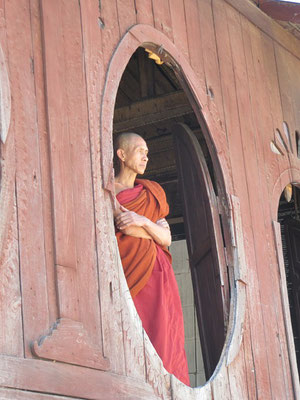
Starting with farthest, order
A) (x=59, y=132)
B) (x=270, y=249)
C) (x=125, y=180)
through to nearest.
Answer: (x=270, y=249) → (x=125, y=180) → (x=59, y=132)

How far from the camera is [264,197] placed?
7.06 meters

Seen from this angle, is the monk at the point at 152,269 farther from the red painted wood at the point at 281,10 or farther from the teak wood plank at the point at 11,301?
the red painted wood at the point at 281,10

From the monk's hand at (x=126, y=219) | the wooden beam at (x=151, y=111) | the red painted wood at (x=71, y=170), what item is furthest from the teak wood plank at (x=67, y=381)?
the wooden beam at (x=151, y=111)

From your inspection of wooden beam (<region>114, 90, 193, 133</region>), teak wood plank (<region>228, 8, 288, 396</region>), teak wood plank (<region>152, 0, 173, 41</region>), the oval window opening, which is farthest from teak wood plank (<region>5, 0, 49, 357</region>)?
wooden beam (<region>114, 90, 193, 133</region>)

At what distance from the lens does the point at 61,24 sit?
17.3ft

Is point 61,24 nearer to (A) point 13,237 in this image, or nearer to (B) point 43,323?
(A) point 13,237

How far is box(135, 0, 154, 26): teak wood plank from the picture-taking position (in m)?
6.08

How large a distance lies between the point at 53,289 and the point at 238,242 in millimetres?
2099

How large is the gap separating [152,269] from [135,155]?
0.82 metres

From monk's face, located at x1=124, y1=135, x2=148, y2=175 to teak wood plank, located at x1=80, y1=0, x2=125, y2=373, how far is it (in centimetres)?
100

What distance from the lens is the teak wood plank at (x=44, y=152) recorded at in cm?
466

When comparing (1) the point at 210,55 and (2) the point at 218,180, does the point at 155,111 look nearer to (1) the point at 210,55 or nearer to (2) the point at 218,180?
(1) the point at 210,55

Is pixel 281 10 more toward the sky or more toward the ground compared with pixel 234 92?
more toward the sky

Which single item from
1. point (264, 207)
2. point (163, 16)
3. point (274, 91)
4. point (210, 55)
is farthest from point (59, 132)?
point (274, 91)
